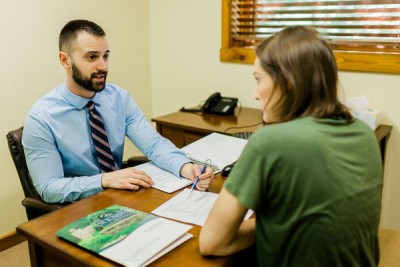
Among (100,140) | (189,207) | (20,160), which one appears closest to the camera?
(189,207)

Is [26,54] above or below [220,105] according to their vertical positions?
above

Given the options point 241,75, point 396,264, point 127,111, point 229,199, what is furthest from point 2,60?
point 396,264

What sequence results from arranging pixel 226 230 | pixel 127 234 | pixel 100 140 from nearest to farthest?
pixel 226 230
pixel 127 234
pixel 100 140

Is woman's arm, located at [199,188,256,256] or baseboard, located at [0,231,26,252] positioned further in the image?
baseboard, located at [0,231,26,252]

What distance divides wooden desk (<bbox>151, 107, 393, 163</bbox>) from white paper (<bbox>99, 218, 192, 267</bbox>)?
1095mm

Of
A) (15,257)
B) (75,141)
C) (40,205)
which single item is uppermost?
(75,141)

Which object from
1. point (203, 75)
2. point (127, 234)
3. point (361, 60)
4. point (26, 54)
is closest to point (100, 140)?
point (127, 234)

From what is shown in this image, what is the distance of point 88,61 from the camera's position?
1778 millimetres

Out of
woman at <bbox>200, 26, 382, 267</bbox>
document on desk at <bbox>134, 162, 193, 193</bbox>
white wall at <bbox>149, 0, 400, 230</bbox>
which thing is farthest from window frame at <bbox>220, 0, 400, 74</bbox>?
woman at <bbox>200, 26, 382, 267</bbox>

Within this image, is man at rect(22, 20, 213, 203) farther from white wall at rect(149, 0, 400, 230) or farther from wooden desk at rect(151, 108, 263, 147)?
white wall at rect(149, 0, 400, 230)

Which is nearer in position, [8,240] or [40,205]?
[40,205]

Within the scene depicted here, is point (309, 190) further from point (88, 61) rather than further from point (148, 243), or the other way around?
point (88, 61)

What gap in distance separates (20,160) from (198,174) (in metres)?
0.78

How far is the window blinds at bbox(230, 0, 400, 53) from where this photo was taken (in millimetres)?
2217
